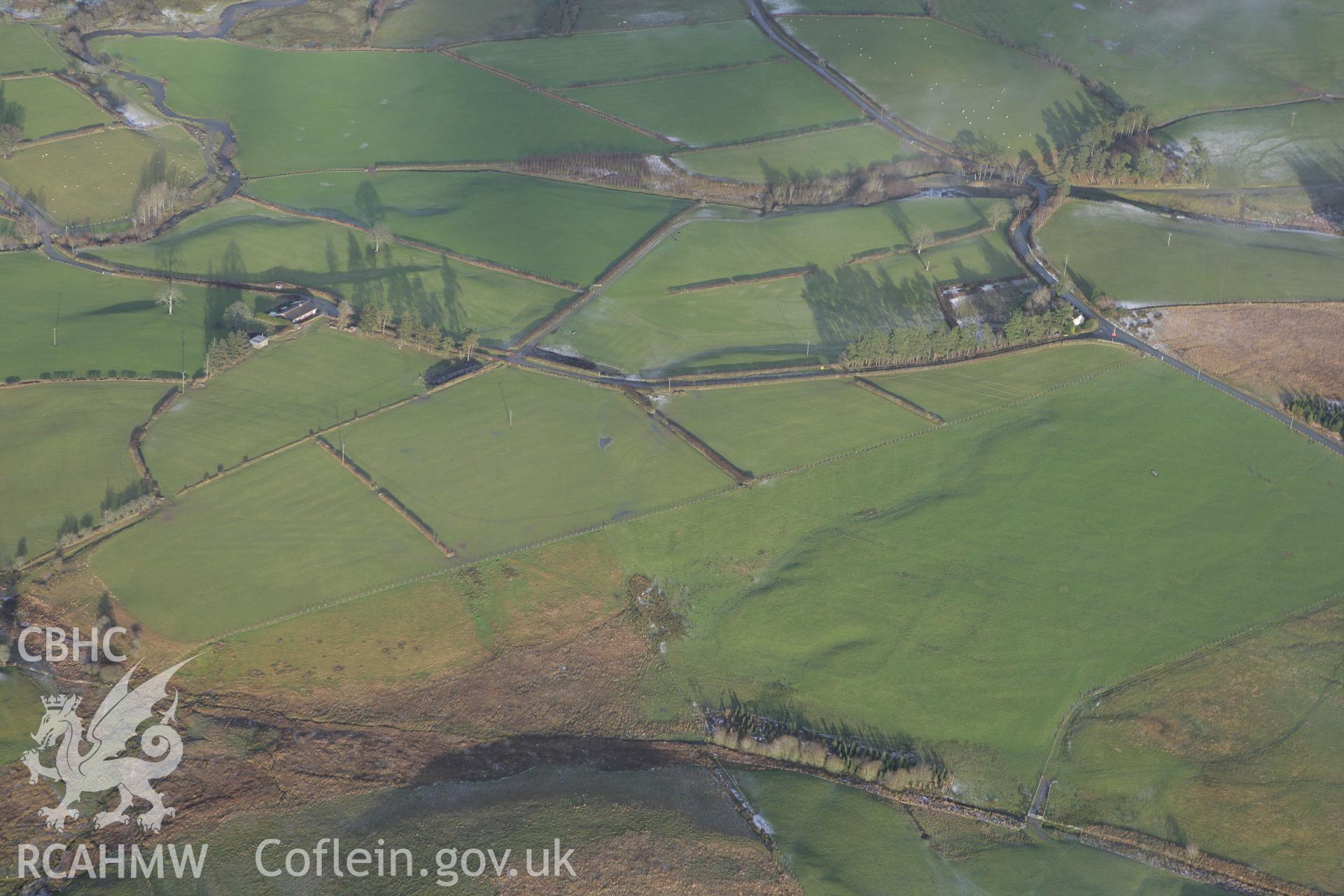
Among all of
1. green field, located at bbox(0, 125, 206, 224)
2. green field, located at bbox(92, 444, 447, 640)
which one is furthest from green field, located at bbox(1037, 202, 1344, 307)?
green field, located at bbox(0, 125, 206, 224)

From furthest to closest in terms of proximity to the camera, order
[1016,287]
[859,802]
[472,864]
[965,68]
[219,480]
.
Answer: [965,68] → [1016,287] → [219,480] → [859,802] → [472,864]

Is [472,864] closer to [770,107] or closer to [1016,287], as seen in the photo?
[1016,287]

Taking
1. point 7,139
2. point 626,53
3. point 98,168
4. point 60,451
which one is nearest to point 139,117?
point 98,168

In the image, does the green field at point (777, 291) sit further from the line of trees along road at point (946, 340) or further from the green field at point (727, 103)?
the green field at point (727, 103)

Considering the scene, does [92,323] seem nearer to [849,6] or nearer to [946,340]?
[946,340]

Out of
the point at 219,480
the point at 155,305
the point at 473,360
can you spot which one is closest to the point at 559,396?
the point at 473,360

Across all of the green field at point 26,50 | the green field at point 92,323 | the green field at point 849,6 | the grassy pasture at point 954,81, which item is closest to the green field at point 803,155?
the grassy pasture at point 954,81

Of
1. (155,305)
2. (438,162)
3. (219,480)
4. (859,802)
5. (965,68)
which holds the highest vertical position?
(965,68)
